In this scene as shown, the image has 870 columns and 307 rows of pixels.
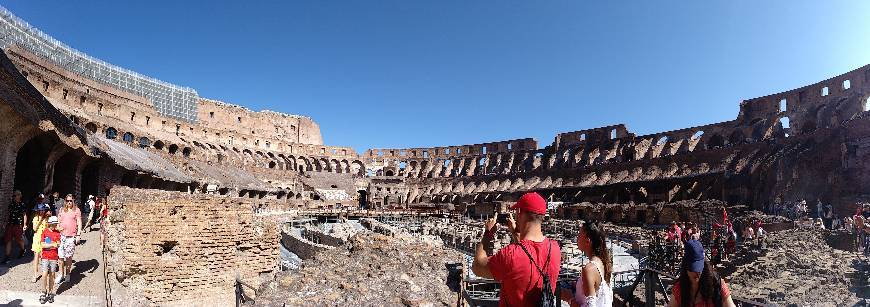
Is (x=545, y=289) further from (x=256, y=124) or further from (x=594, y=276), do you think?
(x=256, y=124)

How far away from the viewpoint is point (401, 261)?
6.16 meters

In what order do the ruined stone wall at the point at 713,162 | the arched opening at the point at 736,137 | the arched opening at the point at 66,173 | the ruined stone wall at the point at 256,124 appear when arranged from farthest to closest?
1. the ruined stone wall at the point at 256,124
2. the arched opening at the point at 736,137
3. the ruined stone wall at the point at 713,162
4. the arched opening at the point at 66,173

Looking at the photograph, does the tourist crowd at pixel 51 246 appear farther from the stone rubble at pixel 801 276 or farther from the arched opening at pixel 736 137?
the arched opening at pixel 736 137

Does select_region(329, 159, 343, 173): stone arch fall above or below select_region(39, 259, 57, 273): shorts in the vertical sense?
above

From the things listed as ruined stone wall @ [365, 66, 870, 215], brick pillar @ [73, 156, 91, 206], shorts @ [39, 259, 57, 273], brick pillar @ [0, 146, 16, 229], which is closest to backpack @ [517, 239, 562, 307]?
shorts @ [39, 259, 57, 273]

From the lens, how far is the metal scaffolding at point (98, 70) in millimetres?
42281

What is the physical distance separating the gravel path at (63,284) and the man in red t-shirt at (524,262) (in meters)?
6.66

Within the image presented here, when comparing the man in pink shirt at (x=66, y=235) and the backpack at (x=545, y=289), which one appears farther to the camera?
the man in pink shirt at (x=66, y=235)

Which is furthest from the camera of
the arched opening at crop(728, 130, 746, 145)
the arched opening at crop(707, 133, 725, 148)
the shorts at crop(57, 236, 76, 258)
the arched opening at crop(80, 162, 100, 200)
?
the arched opening at crop(707, 133, 725, 148)

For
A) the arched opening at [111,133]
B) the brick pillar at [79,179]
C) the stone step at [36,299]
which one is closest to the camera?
the stone step at [36,299]

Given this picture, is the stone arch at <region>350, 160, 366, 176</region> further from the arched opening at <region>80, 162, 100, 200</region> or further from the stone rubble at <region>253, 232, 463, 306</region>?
the stone rubble at <region>253, 232, 463, 306</region>

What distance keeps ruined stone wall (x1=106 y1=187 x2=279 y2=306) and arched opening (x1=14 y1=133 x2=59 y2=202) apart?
4.52 metres

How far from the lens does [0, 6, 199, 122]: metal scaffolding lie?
42281 millimetres

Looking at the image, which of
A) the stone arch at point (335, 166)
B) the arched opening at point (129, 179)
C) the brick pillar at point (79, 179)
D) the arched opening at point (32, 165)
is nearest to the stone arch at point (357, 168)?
the stone arch at point (335, 166)
